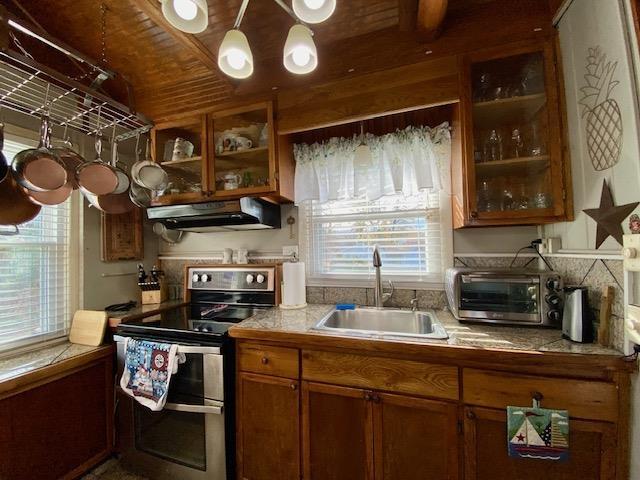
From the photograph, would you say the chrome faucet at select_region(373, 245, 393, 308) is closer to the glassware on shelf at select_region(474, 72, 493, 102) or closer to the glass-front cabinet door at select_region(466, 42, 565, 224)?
the glass-front cabinet door at select_region(466, 42, 565, 224)

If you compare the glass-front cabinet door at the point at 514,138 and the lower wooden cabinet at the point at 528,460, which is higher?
the glass-front cabinet door at the point at 514,138

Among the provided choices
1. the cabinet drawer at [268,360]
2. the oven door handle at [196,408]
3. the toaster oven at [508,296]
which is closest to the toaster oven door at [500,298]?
the toaster oven at [508,296]

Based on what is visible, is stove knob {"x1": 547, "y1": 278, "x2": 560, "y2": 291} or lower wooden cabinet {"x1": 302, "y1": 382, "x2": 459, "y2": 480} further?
stove knob {"x1": 547, "y1": 278, "x2": 560, "y2": 291}

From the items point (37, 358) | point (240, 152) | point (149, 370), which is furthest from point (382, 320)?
point (37, 358)

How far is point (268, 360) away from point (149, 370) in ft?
2.25

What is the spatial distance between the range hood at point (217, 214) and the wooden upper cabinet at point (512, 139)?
122 cm

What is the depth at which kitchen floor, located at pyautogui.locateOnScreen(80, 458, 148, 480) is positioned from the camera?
60.4 inches

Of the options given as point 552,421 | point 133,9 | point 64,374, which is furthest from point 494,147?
point 64,374

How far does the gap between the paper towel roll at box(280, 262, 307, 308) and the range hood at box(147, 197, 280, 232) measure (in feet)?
1.20

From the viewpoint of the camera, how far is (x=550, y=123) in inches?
48.7

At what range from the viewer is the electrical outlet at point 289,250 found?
6.57ft

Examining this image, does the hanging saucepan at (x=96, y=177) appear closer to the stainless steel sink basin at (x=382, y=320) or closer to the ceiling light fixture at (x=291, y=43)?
the ceiling light fixture at (x=291, y=43)

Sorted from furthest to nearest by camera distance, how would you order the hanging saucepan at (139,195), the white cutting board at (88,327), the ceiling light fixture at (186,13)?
1. the hanging saucepan at (139,195)
2. the white cutting board at (88,327)
3. the ceiling light fixture at (186,13)

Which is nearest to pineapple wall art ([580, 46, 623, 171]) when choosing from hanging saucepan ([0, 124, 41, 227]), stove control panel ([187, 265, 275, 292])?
stove control panel ([187, 265, 275, 292])
